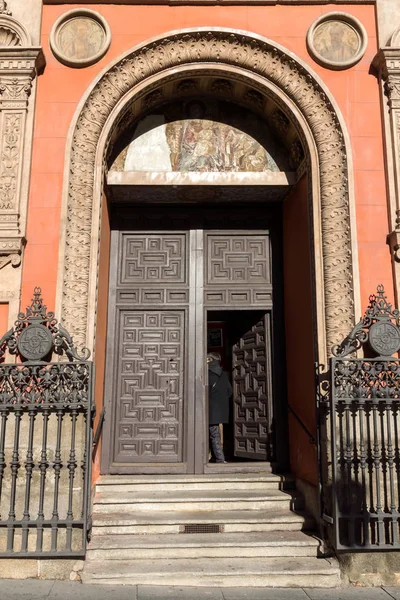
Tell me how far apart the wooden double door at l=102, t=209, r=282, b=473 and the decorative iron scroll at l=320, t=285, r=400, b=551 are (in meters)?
2.18

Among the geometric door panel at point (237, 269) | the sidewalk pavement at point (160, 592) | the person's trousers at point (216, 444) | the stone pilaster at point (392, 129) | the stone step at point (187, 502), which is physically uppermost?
the stone pilaster at point (392, 129)

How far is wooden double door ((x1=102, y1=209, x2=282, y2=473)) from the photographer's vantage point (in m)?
7.81

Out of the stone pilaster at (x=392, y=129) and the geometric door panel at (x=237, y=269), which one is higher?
the stone pilaster at (x=392, y=129)

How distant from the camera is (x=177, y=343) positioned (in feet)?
26.7

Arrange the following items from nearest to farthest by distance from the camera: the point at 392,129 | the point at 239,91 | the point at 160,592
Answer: the point at 160,592 → the point at 392,129 → the point at 239,91

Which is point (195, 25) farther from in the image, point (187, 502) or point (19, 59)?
point (187, 502)

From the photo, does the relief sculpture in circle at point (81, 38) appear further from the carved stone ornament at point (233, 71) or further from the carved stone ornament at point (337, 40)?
the carved stone ornament at point (337, 40)

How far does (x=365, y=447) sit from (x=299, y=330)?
2.04 m

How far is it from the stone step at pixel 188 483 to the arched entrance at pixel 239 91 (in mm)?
1338

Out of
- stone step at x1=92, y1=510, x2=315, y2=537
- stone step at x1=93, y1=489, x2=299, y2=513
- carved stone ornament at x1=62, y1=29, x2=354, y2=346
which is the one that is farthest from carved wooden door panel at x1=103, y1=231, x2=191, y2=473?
carved stone ornament at x1=62, y1=29, x2=354, y2=346

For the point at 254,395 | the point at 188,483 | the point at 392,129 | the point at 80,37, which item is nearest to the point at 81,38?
the point at 80,37

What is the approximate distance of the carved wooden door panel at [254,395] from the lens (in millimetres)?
8094

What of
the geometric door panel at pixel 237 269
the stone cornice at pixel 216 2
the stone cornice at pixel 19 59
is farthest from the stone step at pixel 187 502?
the stone cornice at pixel 216 2

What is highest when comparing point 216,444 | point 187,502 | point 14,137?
point 14,137
